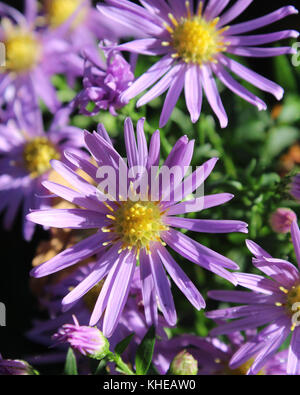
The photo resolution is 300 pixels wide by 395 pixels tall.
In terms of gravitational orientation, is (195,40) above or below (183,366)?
above

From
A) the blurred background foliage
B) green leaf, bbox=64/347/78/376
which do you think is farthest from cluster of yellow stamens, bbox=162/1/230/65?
green leaf, bbox=64/347/78/376

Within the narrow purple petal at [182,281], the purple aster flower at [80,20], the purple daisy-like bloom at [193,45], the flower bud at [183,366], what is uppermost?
the purple aster flower at [80,20]

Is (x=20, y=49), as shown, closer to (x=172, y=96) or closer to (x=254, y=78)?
(x=172, y=96)

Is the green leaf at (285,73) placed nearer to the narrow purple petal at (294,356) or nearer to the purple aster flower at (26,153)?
the purple aster flower at (26,153)

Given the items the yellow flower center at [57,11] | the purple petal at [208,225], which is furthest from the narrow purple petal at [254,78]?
the yellow flower center at [57,11]

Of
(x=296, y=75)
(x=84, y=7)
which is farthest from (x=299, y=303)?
(x=84, y=7)

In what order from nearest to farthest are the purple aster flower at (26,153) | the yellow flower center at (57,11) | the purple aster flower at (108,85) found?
the purple aster flower at (108,85) → the purple aster flower at (26,153) → the yellow flower center at (57,11)

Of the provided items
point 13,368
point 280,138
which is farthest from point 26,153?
point 280,138
